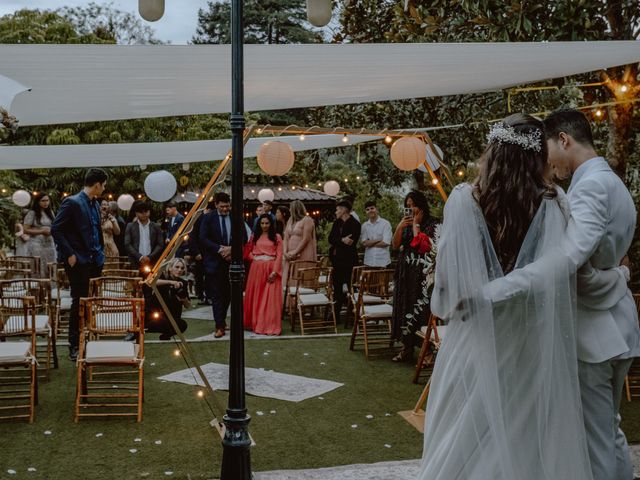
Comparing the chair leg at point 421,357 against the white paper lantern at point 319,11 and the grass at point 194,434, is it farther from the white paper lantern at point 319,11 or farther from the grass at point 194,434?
the white paper lantern at point 319,11

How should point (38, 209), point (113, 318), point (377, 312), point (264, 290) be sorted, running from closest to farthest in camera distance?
point (113, 318), point (377, 312), point (264, 290), point (38, 209)

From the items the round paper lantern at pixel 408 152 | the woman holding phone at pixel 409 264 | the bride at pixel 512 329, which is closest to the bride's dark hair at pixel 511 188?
the bride at pixel 512 329

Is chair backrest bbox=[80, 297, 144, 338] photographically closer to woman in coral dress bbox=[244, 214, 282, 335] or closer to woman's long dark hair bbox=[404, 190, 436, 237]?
woman's long dark hair bbox=[404, 190, 436, 237]

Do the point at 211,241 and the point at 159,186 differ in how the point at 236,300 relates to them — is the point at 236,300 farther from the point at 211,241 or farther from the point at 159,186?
the point at 159,186

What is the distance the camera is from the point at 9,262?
373 inches

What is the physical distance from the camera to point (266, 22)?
32375mm

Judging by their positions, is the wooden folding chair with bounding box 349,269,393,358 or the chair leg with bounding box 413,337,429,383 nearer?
the chair leg with bounding box 413,337,429,383

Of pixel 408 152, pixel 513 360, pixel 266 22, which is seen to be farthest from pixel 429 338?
pixel 266 22

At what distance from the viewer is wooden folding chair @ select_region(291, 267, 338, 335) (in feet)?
30.8

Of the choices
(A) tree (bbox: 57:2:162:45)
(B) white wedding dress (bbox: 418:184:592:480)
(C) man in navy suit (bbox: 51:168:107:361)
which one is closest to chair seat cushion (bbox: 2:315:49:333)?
(C) man in navy suit (bbox: 51:168:107:361)

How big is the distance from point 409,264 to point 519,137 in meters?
4.55

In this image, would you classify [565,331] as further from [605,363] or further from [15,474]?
[15,474]

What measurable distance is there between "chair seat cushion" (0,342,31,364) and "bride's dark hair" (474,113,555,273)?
13.3ft

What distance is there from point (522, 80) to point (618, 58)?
3.58 feet
